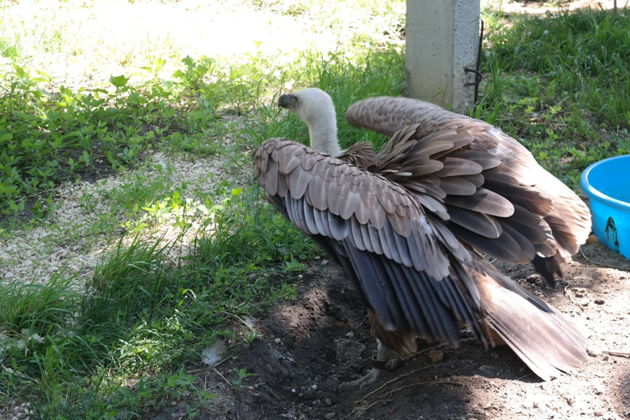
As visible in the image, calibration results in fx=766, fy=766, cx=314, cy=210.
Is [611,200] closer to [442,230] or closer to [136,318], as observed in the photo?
[442,230]

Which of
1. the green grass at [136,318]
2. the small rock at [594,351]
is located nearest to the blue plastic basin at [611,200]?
the small rock at [594,351]

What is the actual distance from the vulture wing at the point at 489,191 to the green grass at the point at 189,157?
98cm

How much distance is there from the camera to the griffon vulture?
120 inches

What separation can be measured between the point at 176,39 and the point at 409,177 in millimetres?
4044

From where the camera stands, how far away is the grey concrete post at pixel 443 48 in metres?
5.58

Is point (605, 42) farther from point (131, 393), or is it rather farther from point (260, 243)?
point (131, 393)

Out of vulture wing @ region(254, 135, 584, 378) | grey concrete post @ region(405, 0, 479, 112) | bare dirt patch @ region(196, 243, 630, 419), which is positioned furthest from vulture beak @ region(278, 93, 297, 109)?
A: grey concrete post @ region(405, 0, 479, 112)

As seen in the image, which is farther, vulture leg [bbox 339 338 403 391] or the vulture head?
the vulture head

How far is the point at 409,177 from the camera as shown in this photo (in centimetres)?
351

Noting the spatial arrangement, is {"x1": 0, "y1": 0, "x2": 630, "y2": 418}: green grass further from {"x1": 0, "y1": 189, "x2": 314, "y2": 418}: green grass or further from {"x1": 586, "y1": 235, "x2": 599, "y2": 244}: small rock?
{"x1": 586, "y1": 235, "x2": 599, "y2": 244}: small rock

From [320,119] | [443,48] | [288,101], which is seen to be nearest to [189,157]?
[288,101]

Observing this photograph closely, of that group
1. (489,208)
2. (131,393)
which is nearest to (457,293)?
(489,208)

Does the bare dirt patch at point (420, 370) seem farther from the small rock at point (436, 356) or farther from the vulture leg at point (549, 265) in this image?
the vulture leg at point (549, 265)

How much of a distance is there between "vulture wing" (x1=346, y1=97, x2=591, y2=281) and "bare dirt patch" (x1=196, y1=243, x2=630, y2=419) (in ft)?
1.37
